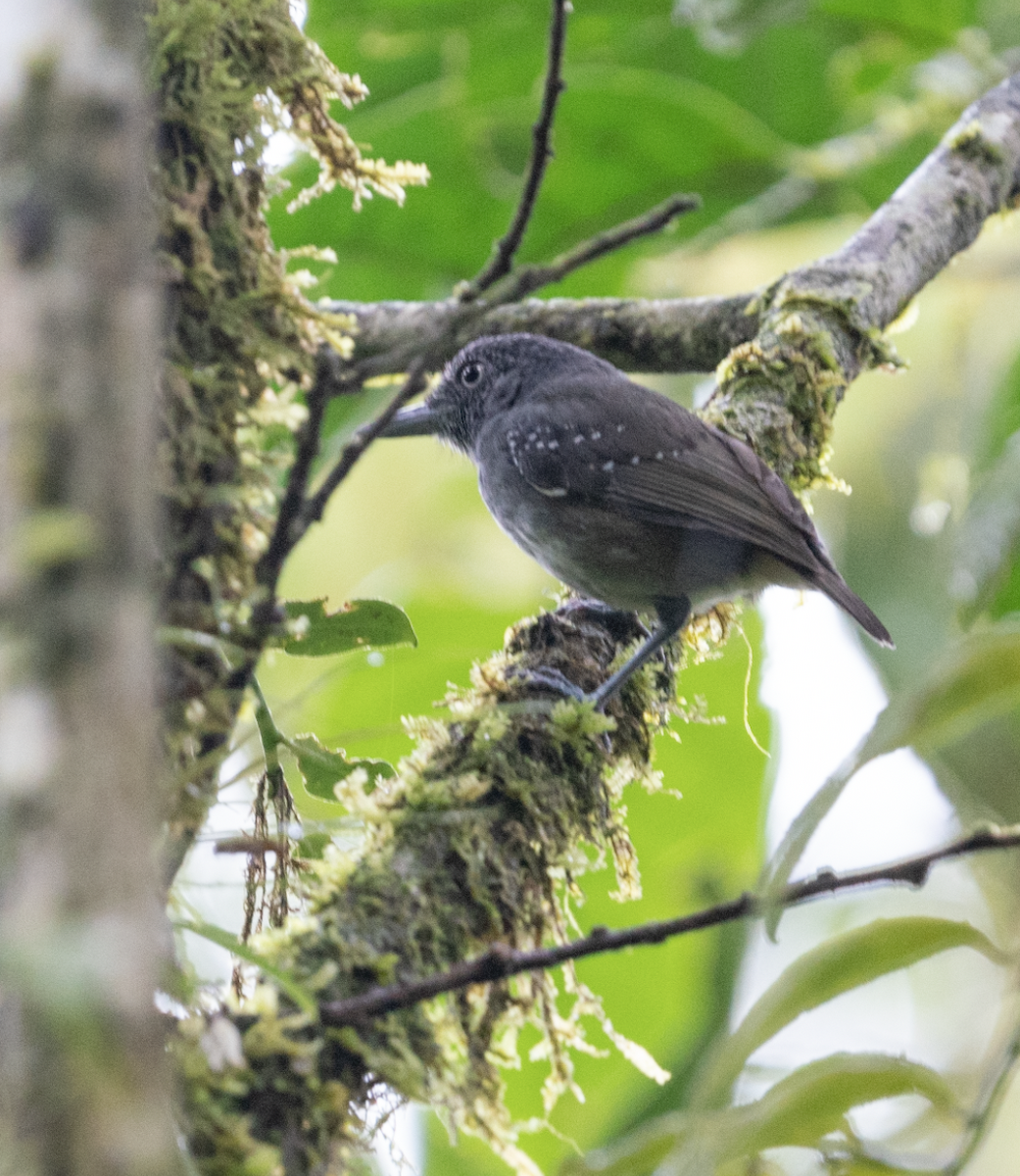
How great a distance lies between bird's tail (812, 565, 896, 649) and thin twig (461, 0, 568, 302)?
156 cm

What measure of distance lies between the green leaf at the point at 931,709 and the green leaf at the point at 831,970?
0.28 ft

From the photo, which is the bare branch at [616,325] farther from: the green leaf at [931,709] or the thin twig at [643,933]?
the green leaf at [931,709]

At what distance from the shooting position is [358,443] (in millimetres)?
1252

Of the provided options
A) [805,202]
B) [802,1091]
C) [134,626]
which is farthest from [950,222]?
[134,626]

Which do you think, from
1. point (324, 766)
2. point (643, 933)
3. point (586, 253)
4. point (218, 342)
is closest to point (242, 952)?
point (643, 933)

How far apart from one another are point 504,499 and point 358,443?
88.3 inches

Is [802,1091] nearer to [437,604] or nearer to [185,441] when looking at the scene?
[185,441]

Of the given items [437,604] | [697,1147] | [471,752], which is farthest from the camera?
[437,604]

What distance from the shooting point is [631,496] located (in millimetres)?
3271

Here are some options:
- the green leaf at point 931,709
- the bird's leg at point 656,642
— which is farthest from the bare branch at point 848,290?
the green leaf at point 931,709

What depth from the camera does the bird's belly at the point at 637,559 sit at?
3023 millimetres

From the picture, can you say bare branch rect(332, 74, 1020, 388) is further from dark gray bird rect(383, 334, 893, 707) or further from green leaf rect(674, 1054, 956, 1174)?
green leaf rect(674, 1054, 956, 1174)

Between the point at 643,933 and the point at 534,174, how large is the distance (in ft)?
3.55

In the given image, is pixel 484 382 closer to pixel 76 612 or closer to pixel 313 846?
pixel 313 846
